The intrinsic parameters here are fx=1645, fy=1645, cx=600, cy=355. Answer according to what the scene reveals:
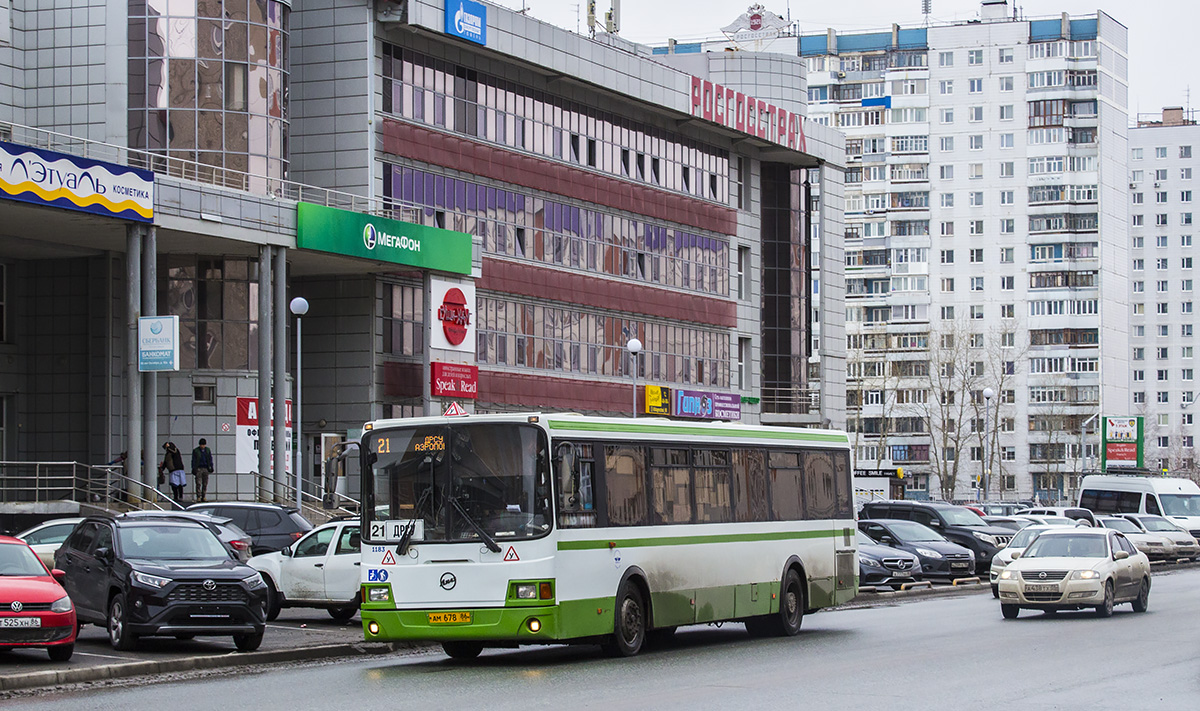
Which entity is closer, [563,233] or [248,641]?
[248,641]

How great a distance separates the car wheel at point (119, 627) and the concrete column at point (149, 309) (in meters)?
20.0

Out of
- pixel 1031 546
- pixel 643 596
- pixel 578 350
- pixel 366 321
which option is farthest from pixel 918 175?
pixel 643 596

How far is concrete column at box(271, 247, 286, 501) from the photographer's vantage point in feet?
142

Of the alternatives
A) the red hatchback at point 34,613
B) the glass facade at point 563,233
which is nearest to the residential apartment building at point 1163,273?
the glass facade at point 563,233

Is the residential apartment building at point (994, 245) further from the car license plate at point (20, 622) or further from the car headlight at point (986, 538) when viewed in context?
the car license plate at point (20, 622)

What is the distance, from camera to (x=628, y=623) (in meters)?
19.2

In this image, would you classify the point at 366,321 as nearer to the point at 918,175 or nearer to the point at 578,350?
the point at 578,350

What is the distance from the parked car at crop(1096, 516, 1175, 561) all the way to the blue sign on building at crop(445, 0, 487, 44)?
23.9 m

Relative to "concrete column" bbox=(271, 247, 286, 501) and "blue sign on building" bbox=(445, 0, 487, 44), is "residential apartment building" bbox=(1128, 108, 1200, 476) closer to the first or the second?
"blue sign on building" bbox=(445, 0, 487, 44)

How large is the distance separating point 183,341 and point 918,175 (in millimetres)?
94873

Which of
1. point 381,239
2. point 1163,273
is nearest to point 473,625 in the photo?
point 381,239

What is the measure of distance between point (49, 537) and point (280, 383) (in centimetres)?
1781

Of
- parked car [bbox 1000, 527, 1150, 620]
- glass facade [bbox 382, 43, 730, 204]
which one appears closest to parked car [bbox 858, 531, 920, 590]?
parked car [bbox 1000, 527, 1150, 620]

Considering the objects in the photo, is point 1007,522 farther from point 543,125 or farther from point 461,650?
point 461,650
